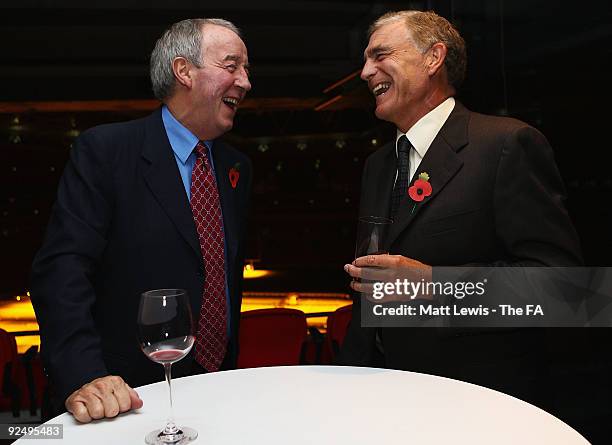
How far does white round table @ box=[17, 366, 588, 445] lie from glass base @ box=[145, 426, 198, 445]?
0.06 feet

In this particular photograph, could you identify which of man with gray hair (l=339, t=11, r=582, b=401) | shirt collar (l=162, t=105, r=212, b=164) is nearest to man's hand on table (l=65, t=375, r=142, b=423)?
man with gray hair (l=339, t=11, r=582, b=401)

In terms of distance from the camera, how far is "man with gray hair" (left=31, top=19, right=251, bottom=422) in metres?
1.67

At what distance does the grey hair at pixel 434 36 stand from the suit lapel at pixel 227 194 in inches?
29.8

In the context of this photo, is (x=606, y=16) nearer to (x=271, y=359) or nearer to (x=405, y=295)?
(x=405, y=295)

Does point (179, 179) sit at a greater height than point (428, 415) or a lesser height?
greater

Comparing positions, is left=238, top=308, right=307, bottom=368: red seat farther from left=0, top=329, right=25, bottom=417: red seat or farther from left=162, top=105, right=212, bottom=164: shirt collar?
left=162, top=105, right=212, bottom=164: shirt collar

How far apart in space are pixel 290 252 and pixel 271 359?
5969 millimetres

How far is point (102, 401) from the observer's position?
1220 mm

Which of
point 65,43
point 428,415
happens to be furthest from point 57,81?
point 428,415

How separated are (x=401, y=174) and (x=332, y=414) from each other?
1051 mm

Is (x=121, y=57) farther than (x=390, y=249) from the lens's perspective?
Yes

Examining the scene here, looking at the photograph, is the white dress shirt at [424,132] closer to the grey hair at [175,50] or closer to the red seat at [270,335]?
the grey hair at [175,50]

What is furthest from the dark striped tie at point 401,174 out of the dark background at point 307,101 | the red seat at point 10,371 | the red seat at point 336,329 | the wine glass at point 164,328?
the red seat at point 10,371

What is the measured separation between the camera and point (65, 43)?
231 inches
